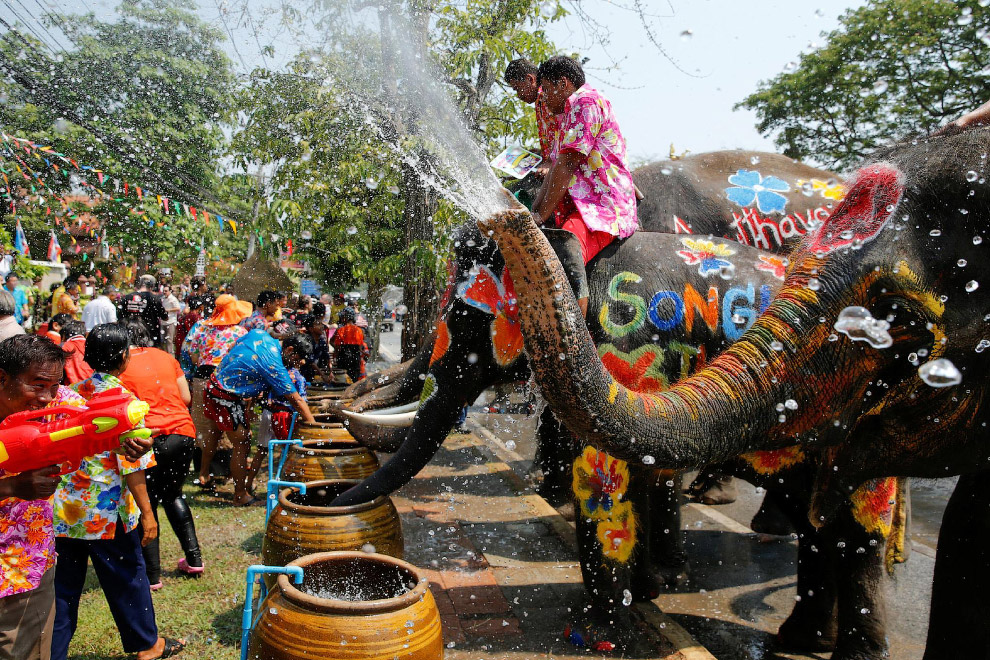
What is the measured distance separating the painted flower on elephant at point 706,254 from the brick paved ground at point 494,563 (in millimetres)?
1889

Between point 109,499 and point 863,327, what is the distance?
3.10 m

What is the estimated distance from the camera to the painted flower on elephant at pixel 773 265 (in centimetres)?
418

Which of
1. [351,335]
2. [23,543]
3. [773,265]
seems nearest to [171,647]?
[23,543]

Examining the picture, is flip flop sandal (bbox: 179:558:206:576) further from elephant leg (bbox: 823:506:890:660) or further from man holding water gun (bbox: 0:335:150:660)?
elephant leg (bbox: 823:506:890:660)

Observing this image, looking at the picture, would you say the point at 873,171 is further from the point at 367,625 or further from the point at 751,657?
the point at 751,657

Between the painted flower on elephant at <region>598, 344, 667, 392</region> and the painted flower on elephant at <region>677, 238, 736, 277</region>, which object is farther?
the painted flower on elephant at <region>677, 238, 736, 277</region>

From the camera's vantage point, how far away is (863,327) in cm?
207

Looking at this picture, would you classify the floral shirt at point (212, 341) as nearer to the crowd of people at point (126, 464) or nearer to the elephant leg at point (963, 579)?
the crowd of people at point (126, 464)

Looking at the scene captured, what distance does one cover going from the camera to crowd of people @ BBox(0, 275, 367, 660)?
106 inches

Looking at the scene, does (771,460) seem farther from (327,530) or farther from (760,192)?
(760,192)

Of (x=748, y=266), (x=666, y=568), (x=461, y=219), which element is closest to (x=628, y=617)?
(x=666, y=568)

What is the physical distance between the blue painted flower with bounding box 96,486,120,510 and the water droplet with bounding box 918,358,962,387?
3.20 metres

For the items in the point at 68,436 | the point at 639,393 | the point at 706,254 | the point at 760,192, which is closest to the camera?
the point at 639,393

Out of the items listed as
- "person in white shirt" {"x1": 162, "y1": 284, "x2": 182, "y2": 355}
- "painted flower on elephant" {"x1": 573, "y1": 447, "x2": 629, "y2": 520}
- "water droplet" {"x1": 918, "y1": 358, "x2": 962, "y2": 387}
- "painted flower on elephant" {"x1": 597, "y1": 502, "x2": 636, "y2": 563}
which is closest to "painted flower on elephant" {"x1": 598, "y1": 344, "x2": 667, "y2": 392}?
"painted flower on elephant" {"x1": 573, "y1": 447, "x2": 629, "y2": 520}
